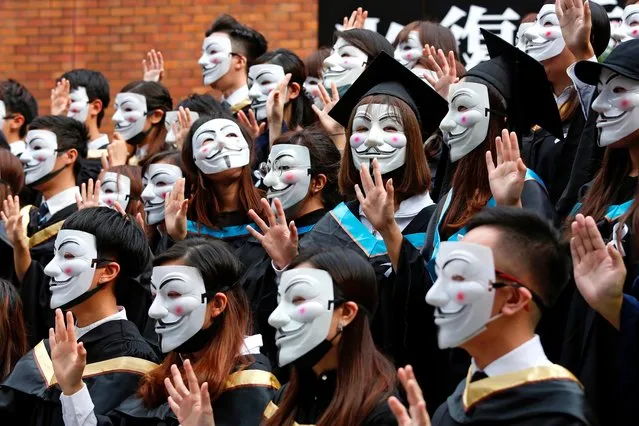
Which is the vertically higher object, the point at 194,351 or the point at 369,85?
the point at 369,85

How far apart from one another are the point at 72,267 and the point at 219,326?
102 cm

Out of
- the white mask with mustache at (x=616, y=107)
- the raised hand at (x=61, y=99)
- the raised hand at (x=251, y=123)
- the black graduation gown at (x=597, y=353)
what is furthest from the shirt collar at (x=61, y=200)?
the black graduation gown at (x=597, y=353)

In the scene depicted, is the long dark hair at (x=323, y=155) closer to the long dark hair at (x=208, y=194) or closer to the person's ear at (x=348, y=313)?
the long dark hair at (x=208, y=194)

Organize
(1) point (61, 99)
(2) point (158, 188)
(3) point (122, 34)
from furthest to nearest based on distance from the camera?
(3) point (122, 34) → (1) point (61, 99) → (2) point (158, 188)

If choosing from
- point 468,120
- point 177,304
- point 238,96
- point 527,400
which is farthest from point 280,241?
point 238,96

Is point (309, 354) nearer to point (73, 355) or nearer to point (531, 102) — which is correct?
point (73, 355)

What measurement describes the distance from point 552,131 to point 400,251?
3.75ft

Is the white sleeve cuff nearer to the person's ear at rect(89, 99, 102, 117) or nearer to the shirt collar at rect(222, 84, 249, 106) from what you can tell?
the shirt collar at rect(222, 84, 249, 106)

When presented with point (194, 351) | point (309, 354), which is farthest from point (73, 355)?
point (309, 354)

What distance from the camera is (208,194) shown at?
7.80 m

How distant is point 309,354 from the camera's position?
5.17 m

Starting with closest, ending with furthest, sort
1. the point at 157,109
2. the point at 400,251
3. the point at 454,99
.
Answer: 1. the point at 400,251
2. the point at 454,99
3. the point at 157,109

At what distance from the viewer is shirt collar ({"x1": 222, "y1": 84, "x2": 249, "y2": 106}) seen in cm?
986

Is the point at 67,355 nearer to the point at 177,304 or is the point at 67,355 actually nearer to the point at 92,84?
the point at 177,304
